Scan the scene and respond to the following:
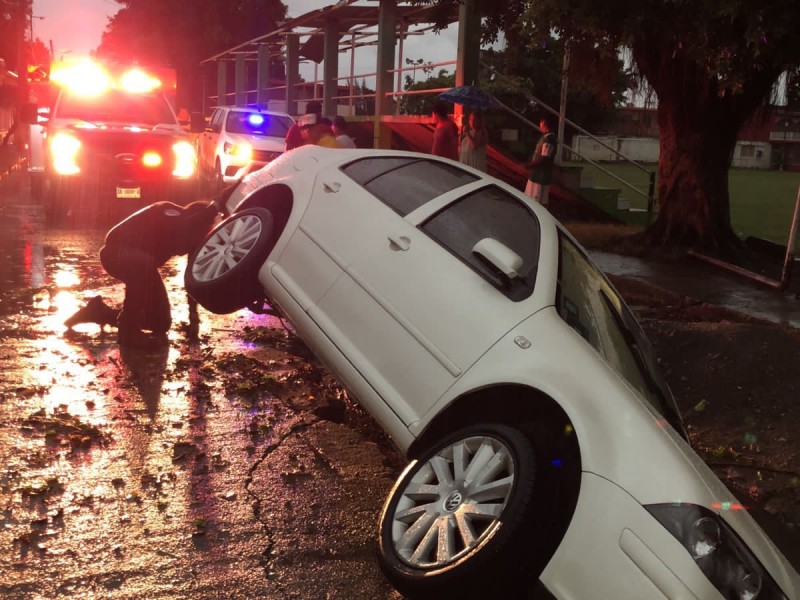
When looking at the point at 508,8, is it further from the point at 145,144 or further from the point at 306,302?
the point at 306,302

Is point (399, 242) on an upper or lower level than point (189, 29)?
lower

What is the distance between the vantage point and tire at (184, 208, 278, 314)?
5.69 metres

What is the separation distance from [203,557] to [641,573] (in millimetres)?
1806

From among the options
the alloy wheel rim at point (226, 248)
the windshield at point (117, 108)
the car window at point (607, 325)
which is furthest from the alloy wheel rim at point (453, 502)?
the windshield at point (117, 108)

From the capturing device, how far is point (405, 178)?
5.34m

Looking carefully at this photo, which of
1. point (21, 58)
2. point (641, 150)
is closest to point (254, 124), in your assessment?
point (21, 58)

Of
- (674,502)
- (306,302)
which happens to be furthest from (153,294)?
(674,502)

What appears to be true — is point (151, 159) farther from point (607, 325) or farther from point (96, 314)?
point (607, 325)

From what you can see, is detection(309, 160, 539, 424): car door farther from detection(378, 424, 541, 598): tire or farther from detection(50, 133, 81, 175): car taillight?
detection(50, 133, 81, 175): car taillight

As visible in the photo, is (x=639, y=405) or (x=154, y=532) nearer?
(x=639, y=405)

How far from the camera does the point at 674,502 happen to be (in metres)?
3.17

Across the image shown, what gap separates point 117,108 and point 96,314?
7674 millimetres

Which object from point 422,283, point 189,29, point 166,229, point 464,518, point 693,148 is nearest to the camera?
point 464,518

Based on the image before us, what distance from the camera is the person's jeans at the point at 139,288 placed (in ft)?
23.4
